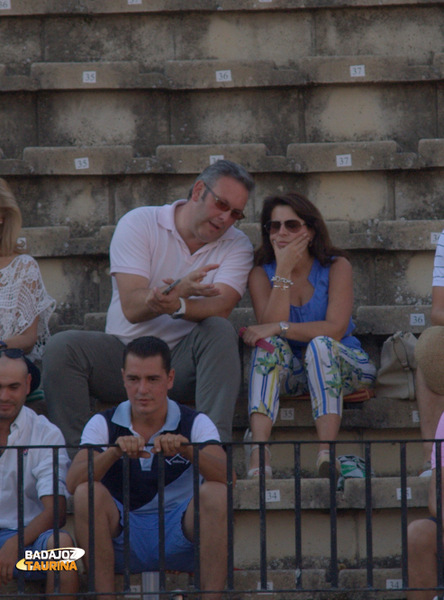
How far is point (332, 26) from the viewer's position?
4.88m

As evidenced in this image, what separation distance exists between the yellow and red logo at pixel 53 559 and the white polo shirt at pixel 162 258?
103 centimetres

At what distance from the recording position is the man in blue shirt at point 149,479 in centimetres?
275

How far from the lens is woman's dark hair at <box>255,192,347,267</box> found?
12.3 feet

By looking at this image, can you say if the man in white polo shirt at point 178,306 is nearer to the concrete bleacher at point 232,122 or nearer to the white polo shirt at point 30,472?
the white polo shirt at point 30,472

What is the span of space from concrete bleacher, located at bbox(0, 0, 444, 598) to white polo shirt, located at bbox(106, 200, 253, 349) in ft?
1.01

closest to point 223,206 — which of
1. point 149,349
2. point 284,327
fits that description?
point 284,327

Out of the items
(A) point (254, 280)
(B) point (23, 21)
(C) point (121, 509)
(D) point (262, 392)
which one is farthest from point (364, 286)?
(B) point (23, 21)

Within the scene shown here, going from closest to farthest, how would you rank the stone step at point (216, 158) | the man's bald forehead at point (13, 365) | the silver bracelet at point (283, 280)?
the man's bald forehead at point (13, 365), the silver bracelet at point (283, 280), the stone step at point (216, 158)

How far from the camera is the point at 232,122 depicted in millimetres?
4723

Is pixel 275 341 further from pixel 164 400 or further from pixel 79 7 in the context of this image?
pixel 79 7

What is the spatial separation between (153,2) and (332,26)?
2.89ft

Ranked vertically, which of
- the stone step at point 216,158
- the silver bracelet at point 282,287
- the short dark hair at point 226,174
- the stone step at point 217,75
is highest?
the stone step at point 217,75

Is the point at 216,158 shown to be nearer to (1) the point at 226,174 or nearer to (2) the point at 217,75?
(2) the point at 217,75

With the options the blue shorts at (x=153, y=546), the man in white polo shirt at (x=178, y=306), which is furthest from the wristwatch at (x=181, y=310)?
the blue shorts at (x=153, y=546)
